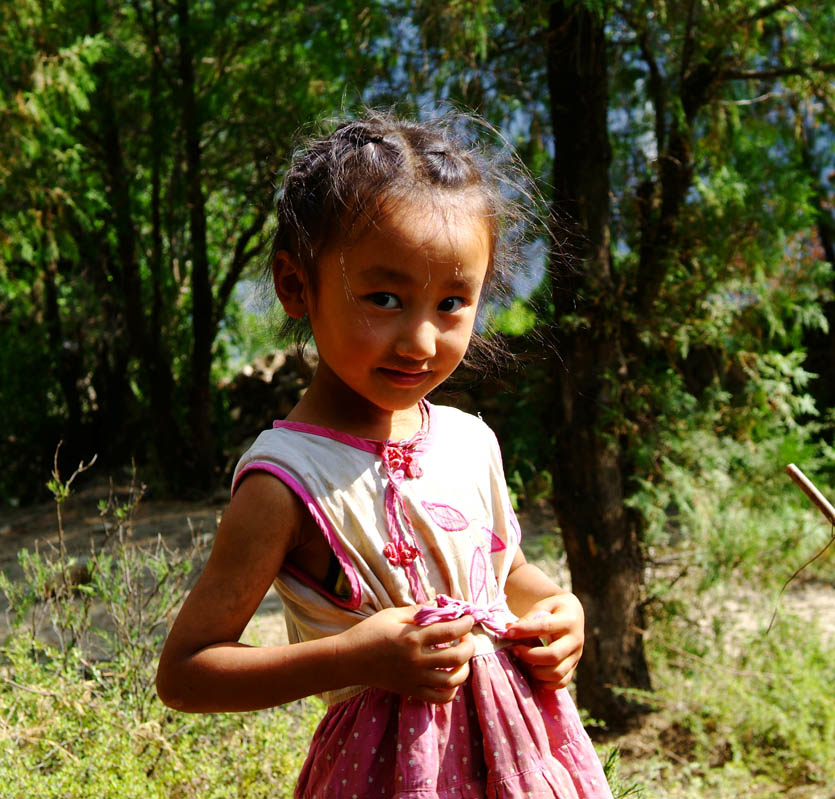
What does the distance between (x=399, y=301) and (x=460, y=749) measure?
1.96 ft

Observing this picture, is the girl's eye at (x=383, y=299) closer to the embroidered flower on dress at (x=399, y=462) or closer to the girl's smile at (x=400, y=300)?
the girl's smile at (x=400, y=300)

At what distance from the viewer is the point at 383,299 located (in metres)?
1.23

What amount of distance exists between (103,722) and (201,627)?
1.47m

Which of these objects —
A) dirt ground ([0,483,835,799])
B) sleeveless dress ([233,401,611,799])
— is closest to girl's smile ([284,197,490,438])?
sleeveless dress ([233,401,611,799])

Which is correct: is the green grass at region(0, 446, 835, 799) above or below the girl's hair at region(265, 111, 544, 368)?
below

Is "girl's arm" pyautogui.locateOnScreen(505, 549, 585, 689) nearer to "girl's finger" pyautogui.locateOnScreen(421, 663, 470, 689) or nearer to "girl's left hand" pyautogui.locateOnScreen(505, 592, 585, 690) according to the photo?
"girl's left hand" pyautogui.locateOnScreen(505, 592, 585, 690)

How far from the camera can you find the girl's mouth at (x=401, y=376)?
1.25m

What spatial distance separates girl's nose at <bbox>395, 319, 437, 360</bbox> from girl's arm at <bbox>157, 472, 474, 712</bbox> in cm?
24

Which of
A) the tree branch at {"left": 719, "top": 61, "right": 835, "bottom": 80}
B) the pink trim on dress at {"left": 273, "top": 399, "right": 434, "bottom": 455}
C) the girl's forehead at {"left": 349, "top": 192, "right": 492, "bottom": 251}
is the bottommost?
the pink trim on dress at {"left": 273, "top": 399, "right": 434, "bottom": 455}

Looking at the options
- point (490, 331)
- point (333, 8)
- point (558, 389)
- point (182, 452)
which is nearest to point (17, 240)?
point (182, 452)

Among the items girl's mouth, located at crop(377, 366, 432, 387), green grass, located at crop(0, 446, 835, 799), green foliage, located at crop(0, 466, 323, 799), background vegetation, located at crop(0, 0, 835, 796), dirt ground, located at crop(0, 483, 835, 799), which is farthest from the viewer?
dirt ground, located at crop(0, 483, 835, 799)

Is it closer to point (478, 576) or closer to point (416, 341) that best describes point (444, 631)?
point (478, 576)

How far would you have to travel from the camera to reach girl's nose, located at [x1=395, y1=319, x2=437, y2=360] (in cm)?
121

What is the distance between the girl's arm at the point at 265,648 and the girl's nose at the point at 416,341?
243 millimetres
